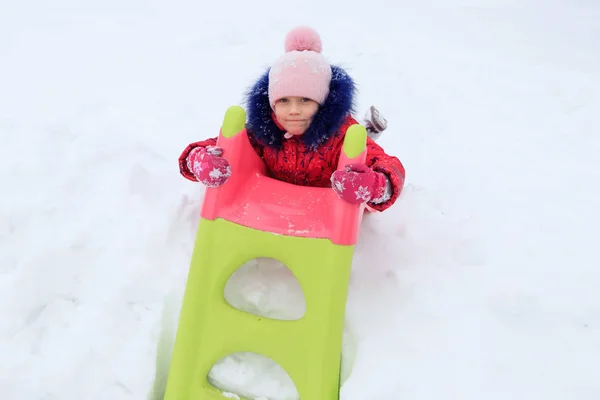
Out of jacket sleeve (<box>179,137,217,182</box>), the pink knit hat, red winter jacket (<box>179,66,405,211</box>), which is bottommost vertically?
jacket sleeve (<box>179,137,217,182</box>)

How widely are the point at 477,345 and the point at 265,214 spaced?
66 centimetres

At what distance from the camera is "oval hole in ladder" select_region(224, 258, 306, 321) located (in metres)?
1.38

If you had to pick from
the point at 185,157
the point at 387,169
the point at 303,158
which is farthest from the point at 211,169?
the point at 387,169

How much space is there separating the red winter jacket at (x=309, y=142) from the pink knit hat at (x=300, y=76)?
42 millimetres

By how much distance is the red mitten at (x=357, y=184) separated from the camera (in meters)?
1.21

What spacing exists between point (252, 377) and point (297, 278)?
0.29m

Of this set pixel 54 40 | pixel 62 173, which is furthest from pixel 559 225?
pixel 54 40

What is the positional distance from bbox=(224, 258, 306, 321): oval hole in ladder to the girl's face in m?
0.41

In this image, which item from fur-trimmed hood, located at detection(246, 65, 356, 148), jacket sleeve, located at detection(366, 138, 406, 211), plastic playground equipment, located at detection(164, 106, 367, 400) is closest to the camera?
plastic playground equipment, located at detection(164, 106, 367, 400)

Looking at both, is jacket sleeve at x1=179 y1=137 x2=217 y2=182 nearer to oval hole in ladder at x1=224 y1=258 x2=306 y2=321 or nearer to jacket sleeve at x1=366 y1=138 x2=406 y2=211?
oval hole in ladder at x1=224 y1=258 x2=306 y2=321

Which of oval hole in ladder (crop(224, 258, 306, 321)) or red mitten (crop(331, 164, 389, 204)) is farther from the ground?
red mitten (crop(331, 164, 389, 204))

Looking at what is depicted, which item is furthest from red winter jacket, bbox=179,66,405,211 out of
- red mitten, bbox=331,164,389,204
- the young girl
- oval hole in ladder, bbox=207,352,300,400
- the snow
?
oval hole in ladder, bbox=207,352,300,400

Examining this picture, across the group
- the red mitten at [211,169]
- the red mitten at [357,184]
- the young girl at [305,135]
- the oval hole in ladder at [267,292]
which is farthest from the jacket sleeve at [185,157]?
the red mitten at [357,184]

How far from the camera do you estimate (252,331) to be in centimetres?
125
